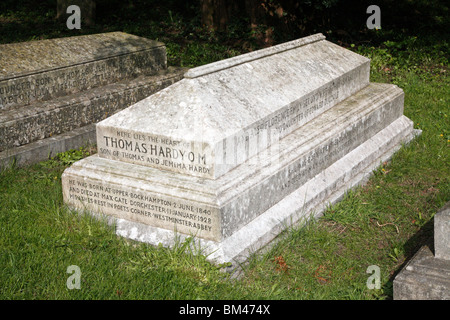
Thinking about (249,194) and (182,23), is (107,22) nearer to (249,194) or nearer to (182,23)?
(182,23)

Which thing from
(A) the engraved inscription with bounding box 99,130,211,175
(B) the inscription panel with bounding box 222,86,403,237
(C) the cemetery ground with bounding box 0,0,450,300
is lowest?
(C) the cemetery ground with bounding box 0,0,450,300

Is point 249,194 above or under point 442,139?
above

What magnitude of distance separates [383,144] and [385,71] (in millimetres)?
3695

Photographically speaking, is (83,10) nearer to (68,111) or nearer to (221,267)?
(68,111)

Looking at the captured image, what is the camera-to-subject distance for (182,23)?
39.5 ft

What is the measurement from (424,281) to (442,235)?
32 cm

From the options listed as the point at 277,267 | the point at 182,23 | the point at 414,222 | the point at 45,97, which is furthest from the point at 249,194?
the point at 182,23

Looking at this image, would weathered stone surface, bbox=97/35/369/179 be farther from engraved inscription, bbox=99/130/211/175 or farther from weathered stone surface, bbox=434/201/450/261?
weathered stone surface, bbox=434/201/450/261

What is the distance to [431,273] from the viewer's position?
3.53 meters

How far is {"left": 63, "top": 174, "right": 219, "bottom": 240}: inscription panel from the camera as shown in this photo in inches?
158

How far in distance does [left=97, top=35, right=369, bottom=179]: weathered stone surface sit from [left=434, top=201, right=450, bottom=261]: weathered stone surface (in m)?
Answer: 1.50

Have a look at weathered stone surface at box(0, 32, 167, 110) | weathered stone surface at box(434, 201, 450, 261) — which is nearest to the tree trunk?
weathered stone surface at box(0, 32, 167, 110)

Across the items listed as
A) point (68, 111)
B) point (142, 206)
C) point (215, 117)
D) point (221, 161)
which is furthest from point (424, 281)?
point (68, 111)

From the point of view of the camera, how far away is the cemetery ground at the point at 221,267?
12.1ft
